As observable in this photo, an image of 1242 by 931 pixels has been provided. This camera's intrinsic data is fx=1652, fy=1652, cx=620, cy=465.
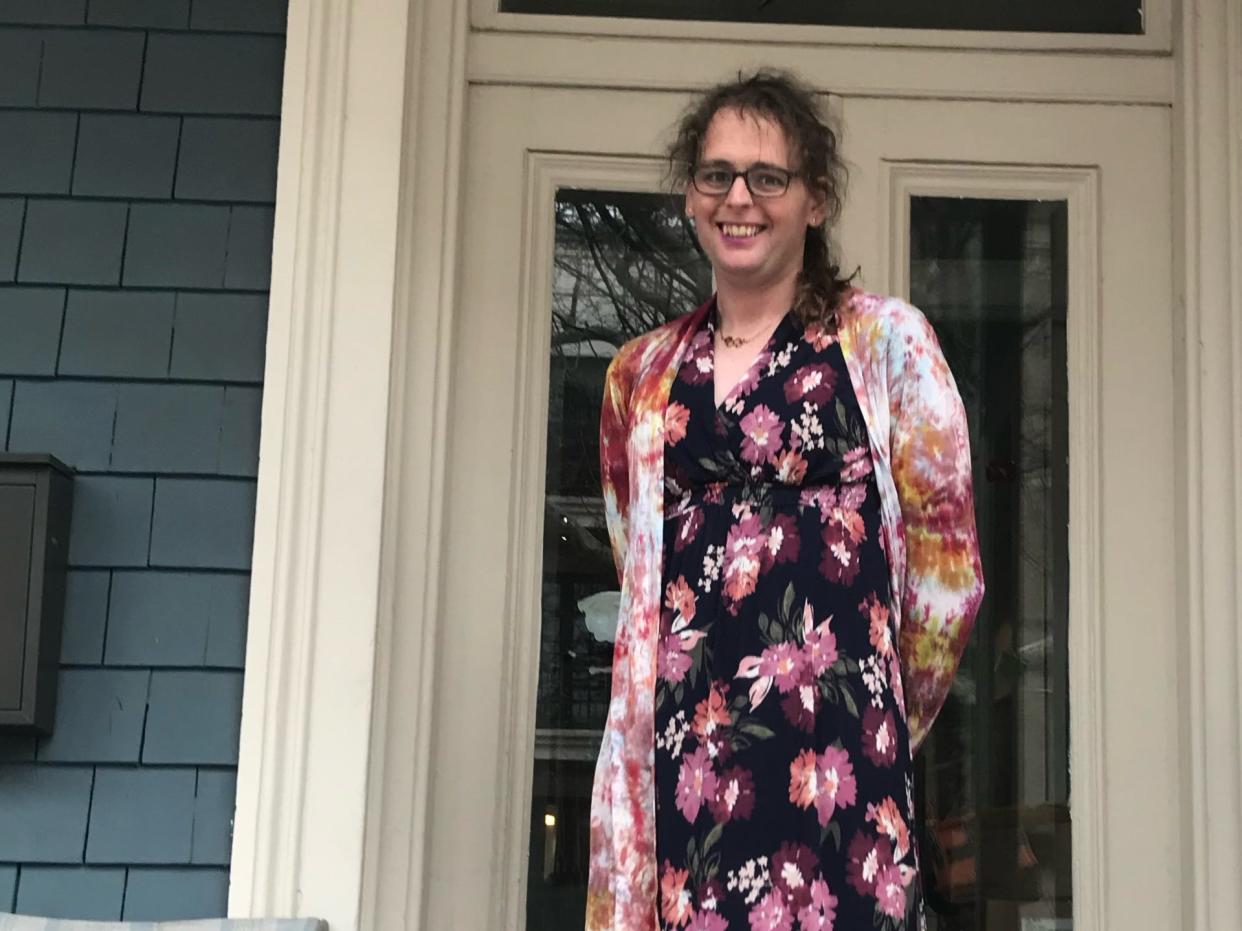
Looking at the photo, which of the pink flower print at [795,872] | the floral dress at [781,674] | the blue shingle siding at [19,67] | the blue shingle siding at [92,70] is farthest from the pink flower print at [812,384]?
the blue shingle siding at [19,67]

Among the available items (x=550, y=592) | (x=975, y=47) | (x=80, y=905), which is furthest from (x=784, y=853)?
(x=975, y=47)

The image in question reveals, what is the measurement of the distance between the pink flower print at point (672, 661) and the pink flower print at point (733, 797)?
13 centimetres

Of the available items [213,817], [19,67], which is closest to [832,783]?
[213,817]

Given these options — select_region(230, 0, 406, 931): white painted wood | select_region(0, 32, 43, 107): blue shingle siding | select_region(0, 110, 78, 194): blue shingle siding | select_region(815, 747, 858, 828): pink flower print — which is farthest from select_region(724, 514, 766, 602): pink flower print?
select_region(0, 32, 43, 107): blue shingle siding

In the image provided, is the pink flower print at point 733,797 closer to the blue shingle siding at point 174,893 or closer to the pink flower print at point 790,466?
the pink flower print at point 790,466

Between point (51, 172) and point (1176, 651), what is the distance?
7.10 feet

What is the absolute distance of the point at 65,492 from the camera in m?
2.81

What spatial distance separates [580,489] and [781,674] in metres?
1.14

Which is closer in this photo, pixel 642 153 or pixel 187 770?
pixel 187 770

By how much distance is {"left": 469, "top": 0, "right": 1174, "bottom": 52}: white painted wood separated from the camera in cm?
309

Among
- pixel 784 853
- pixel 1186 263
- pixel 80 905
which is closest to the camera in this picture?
pixel 784 853

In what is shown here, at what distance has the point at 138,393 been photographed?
9.44 feet

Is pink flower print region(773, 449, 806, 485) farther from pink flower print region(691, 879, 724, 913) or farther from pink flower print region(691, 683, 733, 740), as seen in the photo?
pink flower print region(691, 879, 724, 913)

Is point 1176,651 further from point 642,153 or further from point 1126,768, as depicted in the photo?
point 642,153
